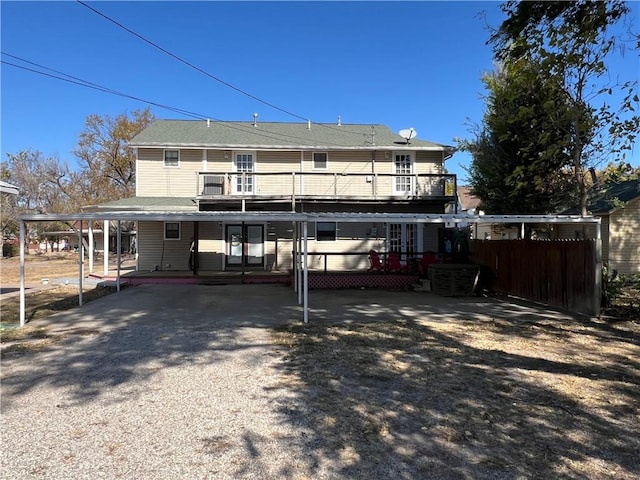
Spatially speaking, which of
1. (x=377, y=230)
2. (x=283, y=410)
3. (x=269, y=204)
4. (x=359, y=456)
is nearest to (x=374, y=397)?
(x=283, y=410)

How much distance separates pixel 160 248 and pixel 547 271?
1442 centimetres

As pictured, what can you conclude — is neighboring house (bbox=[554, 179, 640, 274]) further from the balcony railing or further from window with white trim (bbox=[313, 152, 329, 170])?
window with white trim (bbox=[313, 152, 329, 170])

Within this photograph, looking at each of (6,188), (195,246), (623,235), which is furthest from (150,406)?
(623,235)

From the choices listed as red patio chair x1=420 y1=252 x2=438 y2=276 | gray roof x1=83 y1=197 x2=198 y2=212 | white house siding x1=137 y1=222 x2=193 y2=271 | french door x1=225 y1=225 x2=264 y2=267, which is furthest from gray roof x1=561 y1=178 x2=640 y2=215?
white house siding x1=137 y1=222 x2=193 y2=271

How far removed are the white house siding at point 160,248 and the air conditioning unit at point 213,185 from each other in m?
2.10

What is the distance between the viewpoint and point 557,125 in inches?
414

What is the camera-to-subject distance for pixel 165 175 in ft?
62.4

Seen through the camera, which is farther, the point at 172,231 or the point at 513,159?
the point at 172,231

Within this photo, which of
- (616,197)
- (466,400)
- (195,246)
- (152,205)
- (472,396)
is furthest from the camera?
(616,197)

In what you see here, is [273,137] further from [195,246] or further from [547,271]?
[547,271]

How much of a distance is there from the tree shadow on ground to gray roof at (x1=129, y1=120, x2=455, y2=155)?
40.3 feet

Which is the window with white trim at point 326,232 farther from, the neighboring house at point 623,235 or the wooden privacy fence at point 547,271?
the neighboring house at point 623,235

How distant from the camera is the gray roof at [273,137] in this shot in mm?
18875

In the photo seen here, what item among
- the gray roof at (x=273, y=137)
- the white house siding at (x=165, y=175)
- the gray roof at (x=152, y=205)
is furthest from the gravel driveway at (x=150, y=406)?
the gray roof at (x=273, y=137)
